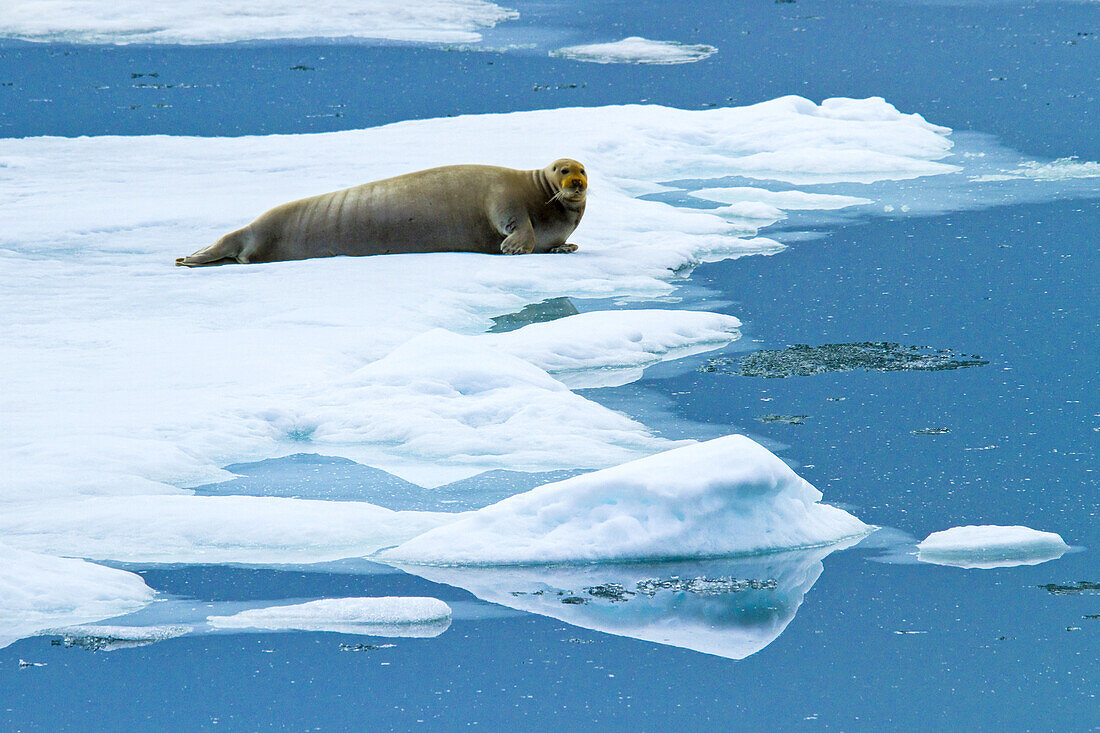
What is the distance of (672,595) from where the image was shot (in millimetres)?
3551

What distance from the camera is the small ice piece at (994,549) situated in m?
3.80

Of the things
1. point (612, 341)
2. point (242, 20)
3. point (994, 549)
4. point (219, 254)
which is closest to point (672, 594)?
point (994, 549)

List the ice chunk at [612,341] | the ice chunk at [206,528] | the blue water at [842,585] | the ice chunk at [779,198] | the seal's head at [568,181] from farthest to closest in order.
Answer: the ice chunk at [779,198], the seal's head at [568,181], the ice chunk at [612,341], the ice chunk at [206,528], the blue water at [842,585]

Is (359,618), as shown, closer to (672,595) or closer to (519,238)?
(672,595)

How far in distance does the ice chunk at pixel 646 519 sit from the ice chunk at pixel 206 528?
0.16 meters

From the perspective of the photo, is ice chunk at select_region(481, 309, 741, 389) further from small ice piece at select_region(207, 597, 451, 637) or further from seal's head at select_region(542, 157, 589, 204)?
small ice piece at select_region(207, 597, 451, 637)

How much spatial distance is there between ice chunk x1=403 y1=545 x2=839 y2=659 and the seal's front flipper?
431 cm

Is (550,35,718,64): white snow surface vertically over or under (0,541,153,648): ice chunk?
over

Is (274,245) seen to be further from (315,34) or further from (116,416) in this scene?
(315,34)

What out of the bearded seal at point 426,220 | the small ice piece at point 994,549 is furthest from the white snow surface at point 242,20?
the small ice piece at point 994,549

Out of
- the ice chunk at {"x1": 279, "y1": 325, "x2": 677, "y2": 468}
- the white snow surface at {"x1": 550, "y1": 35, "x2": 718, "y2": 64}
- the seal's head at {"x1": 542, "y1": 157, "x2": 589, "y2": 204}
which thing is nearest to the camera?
the ice chunk at {"x1": 279, "y1": 325, "x2": 677, "y2": 468}

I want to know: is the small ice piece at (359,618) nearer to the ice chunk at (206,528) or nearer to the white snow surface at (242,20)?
the ice chunk at (206,528)

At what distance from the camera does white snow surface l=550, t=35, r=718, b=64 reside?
1642cm

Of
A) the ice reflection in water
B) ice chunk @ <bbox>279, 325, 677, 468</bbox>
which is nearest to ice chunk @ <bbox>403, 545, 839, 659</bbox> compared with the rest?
the ice reflection in water
